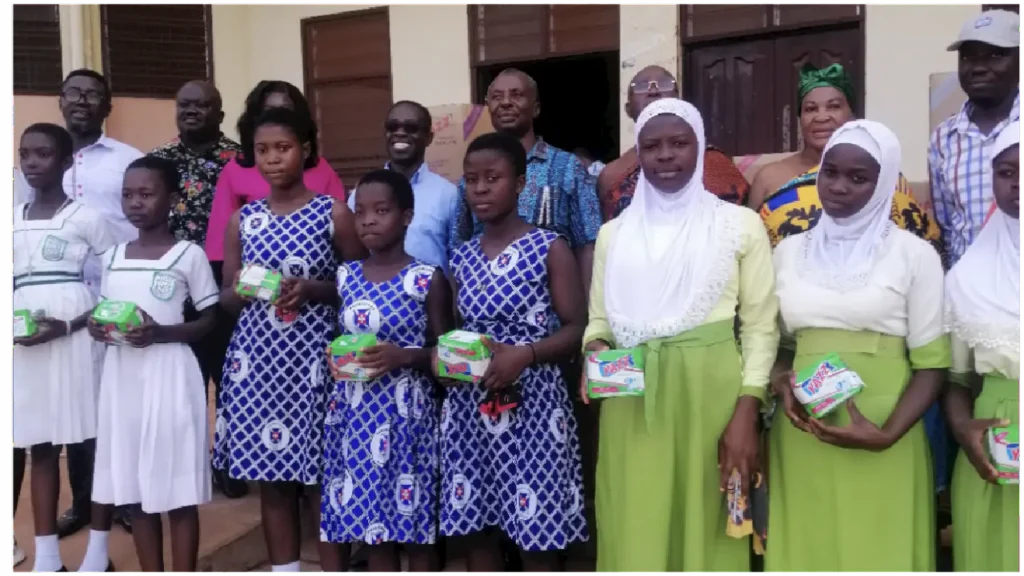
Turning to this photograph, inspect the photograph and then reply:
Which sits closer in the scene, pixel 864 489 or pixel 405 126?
pixel 864 489

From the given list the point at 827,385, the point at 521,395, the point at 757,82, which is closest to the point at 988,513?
the point at 827,385

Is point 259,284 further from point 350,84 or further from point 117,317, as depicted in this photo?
point 350,84

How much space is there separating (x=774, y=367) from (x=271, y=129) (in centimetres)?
182

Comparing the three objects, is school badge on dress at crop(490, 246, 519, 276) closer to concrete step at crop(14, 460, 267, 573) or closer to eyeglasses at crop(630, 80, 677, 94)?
eyeglasses at crop(630, 80, 677, 94)

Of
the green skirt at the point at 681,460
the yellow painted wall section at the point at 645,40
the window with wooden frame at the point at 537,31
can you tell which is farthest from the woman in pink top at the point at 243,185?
the window with wooden frame at the point at 537,31

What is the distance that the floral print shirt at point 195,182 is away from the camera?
3906 millimetres

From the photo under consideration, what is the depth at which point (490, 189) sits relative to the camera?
→ 2.83 metres

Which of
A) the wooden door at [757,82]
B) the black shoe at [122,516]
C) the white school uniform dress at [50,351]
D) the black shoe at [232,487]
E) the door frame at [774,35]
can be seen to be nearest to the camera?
the white school uniform dress at [50,351]

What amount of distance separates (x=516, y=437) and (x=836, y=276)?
→ 42.0 inches

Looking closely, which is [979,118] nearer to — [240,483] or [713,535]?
[713,535]

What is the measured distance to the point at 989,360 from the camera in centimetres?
232

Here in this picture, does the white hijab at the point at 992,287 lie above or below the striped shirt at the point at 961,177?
below

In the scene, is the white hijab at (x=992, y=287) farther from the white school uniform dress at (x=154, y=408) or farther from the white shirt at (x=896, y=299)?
the white school uniform dress at (x=154, y=408)

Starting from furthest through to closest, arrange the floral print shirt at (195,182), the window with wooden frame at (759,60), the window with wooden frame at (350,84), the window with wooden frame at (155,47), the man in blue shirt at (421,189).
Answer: the window with wooden frame at (350,84) → the window with wooden frame at (155,47) → the window with wooden frame at (759,60) → the floral print shirt at (195,182) → the man in blue shirt at (421,189)
